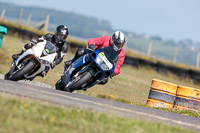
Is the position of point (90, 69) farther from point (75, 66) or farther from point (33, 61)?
point (33, 61)

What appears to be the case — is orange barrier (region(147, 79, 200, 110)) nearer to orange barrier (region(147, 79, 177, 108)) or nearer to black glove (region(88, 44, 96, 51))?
orange barrier (region(147, 79, 177, 108))

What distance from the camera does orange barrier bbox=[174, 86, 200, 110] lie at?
13602 millimetres

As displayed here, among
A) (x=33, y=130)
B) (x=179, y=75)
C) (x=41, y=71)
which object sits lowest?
(x=33, y=130)

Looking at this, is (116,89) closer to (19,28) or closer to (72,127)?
(72,127)

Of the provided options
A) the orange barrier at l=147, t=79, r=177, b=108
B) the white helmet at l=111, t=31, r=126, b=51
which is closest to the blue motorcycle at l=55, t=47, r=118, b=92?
the white helmet at l=111, t=31, r=126, b=51

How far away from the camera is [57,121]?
18.5ft

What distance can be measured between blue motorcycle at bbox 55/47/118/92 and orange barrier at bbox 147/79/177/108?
3.23 meters

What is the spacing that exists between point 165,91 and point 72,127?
332 inches

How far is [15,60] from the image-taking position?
36.1 ft

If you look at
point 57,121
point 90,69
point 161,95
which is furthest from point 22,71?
point 57,121

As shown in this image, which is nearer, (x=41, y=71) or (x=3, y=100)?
(x=3, y=100)

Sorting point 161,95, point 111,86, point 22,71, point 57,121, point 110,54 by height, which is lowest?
point 57,121

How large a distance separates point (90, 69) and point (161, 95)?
3956 millimetres

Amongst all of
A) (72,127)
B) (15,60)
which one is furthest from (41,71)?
(72,127)
